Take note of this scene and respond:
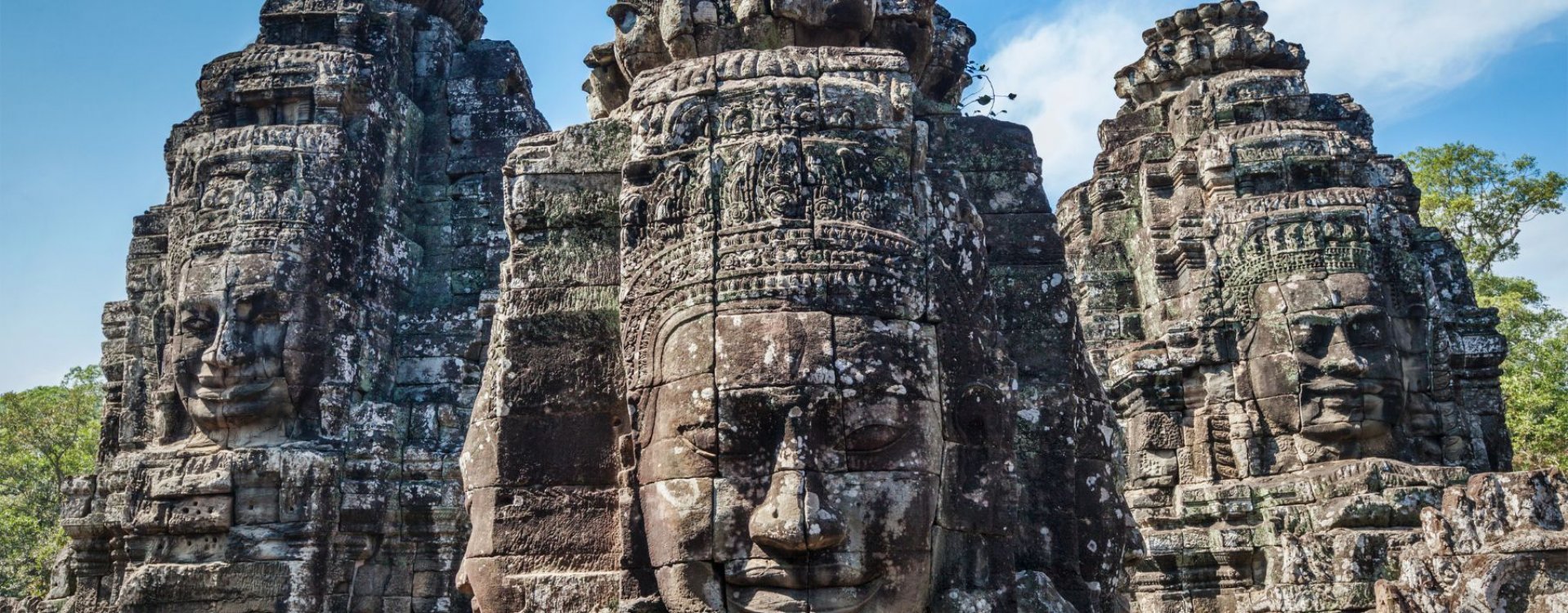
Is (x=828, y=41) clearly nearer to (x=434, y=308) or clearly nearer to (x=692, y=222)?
(x=692, y=222)

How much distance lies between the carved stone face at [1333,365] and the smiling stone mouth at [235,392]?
8.62 m

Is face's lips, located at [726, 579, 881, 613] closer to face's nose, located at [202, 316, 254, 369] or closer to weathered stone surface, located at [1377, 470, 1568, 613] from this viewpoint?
weathered stone surface, located at [1377, 470, 1568, 613]

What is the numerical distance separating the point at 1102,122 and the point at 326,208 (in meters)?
8.52

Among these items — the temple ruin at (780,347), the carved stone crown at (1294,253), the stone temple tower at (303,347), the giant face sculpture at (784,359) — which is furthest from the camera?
the carved stone crown at (1294,253)

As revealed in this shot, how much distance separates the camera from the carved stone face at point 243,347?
33.2 ft

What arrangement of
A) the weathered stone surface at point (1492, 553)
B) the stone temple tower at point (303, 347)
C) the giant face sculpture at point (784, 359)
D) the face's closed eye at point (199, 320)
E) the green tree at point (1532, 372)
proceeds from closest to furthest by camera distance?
1. the giant face sculpture at point (784, 359)
2. the weathered stone surface at point (1492, 553)
3. the stone temple tower at point (303, 347)
4. the face's closed eye at point (199, 320)
5. the green tree at point (1532, 372)

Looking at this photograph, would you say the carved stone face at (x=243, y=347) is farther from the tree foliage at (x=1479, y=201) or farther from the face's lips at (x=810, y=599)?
the tree foliage at (x=1479, y=201)

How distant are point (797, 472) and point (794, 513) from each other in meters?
0.17

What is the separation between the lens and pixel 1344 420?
1182 cm

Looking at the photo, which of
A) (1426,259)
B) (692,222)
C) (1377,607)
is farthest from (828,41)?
(1426,259)

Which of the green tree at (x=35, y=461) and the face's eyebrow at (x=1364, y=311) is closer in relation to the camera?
the face's eyebrow at (x=1364, y=311)

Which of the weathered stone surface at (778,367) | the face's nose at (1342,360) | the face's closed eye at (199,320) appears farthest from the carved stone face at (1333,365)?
the face's closed eye at (199,320)

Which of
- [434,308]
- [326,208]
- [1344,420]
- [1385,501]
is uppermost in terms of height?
[326,208]

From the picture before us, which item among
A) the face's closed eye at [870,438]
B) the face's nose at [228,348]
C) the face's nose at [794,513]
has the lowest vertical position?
the face's nose at [794,513]
